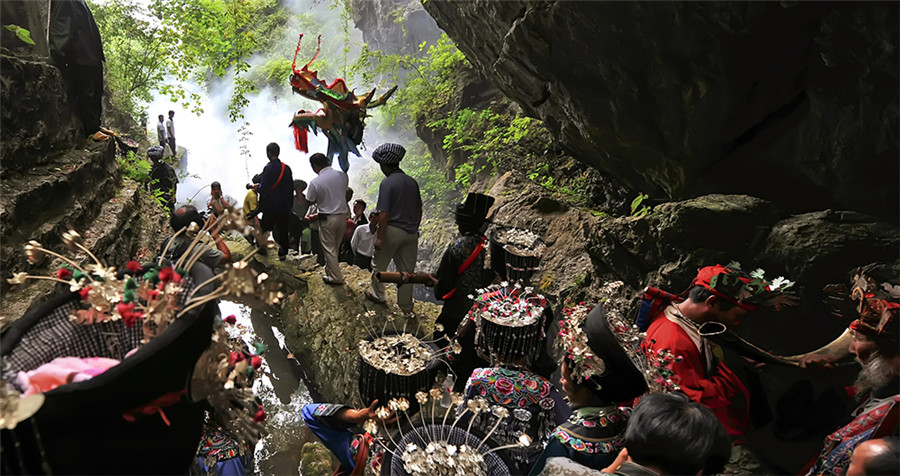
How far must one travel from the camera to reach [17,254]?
3.08 metres

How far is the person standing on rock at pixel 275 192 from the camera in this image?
518cm

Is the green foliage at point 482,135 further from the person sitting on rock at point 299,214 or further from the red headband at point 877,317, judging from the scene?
the red headband at point 877,317

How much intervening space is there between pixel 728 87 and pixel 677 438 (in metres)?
2.60

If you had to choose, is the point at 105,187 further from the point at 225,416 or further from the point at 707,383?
the point at 707,383

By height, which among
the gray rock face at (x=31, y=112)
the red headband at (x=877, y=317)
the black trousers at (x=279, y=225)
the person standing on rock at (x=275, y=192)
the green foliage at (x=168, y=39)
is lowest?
the red headband at (x=877, y=317)

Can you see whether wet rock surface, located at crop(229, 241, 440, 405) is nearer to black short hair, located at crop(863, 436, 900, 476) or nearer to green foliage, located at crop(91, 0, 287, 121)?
black short hair, located at crop(863, 436, 900, 476)

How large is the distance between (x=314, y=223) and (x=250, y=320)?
1399 mm

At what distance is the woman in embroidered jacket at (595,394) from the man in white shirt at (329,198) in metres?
3.41

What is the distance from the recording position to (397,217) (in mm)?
4289

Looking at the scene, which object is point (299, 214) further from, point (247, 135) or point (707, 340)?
point (247, 135)

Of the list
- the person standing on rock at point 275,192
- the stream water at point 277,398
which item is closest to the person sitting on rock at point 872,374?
the stream water at point 277,398

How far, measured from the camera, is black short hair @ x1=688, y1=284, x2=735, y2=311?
2.32m

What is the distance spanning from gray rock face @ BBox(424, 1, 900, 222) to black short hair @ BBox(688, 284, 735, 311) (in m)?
1.29

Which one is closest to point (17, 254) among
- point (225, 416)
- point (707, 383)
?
point (225, 416)
